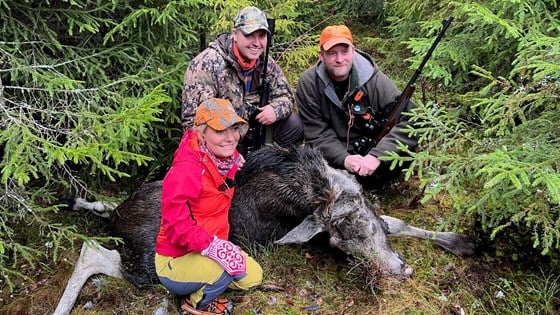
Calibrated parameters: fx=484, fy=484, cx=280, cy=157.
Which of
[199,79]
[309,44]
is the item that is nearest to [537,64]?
[199,79]

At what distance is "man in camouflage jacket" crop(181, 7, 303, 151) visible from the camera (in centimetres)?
572

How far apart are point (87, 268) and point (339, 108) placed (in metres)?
3.51

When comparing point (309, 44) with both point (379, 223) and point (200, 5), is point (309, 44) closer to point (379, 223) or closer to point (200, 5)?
point (200, 5)

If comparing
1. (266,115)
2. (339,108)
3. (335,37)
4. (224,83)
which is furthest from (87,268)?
(335,37)

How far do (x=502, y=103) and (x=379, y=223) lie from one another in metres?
1.79

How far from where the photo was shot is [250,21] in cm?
566

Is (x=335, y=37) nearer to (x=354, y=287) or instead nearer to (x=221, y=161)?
(x=221, y=161)

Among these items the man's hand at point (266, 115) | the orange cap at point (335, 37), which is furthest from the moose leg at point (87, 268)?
the orange cap at point (335, 37)

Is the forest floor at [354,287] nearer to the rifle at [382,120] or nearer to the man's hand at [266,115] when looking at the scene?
the rifle at [382,120]

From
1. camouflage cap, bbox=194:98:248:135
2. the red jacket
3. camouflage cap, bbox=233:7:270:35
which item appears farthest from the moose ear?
camouflage cap, bbox=233:7:270:35

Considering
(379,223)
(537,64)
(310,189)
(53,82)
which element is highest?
(537,64)

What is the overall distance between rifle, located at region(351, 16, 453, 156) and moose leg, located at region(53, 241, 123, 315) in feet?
10.8

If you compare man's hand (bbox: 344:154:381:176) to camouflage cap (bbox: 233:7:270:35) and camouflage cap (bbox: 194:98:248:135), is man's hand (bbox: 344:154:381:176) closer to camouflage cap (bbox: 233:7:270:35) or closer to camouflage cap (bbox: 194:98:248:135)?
camouflage cap (bbox: 233:7:270:35)

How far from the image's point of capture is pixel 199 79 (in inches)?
229
